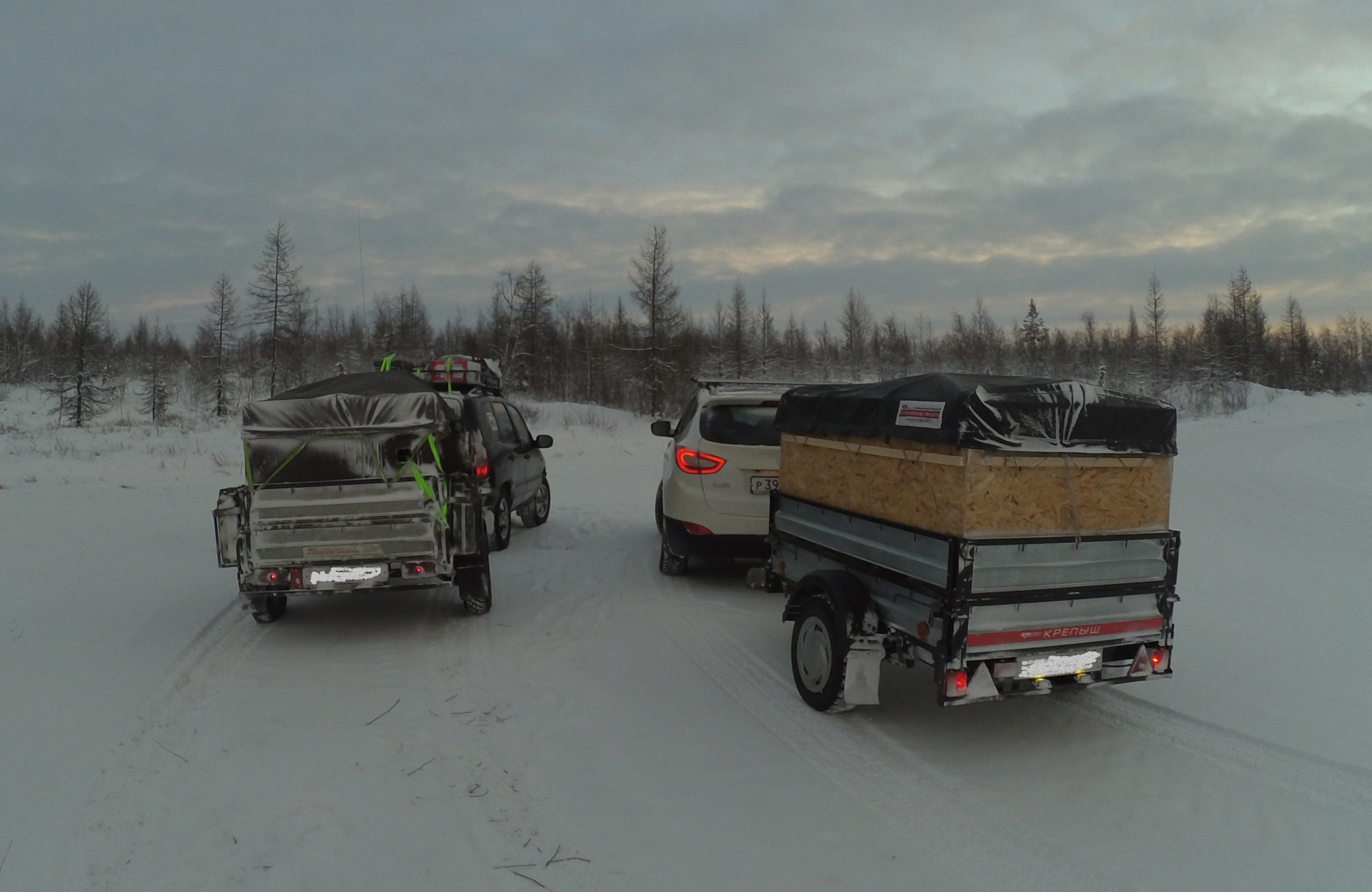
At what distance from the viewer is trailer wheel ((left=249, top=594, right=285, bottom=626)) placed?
6.70 m

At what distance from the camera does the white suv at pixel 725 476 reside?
25.0 ft

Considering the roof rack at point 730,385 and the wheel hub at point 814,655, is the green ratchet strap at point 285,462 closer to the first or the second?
the roof rack at point 730,385

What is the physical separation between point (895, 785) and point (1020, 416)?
197 cm

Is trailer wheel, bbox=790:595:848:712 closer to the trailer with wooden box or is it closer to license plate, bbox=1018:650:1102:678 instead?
the trailer with wooden box

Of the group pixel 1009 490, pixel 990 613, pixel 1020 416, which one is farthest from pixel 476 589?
pixel 1020 416

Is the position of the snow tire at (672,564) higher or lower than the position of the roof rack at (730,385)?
lower

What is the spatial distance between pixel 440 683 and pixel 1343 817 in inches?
196

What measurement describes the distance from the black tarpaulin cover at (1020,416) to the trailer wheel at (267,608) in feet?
17.0

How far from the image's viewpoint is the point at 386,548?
625 centimetres

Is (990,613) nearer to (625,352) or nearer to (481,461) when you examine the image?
(481,461)

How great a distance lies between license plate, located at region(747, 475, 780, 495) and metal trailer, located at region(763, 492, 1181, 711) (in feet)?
8.39

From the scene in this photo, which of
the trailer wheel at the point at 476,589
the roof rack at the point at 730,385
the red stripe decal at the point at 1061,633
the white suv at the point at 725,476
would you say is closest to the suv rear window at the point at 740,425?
the white suv at the point at 725,476

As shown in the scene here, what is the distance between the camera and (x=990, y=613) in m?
4.08

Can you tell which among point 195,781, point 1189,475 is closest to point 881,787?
point 195,781
